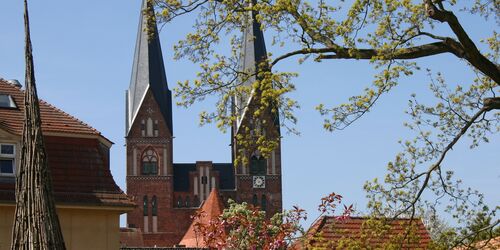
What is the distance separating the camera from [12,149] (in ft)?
63.4

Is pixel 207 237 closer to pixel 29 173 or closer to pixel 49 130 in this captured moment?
pixel 49 130

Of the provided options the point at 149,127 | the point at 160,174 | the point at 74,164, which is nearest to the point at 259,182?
the point at 160,174

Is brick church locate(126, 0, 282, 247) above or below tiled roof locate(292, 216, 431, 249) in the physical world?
above

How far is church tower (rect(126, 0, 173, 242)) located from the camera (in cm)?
8212

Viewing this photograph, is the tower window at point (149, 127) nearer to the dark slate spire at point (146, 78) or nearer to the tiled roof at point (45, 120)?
the dark slate spire at point (146, 78)

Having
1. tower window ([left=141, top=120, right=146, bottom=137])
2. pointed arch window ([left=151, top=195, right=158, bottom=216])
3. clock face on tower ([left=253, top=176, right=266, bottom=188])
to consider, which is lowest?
pointed arch window ([left=151, top=195, right=158, bottom=216])

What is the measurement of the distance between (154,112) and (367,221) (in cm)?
7075

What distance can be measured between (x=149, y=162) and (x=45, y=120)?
63343mm

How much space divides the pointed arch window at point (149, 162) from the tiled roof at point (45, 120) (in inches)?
2425

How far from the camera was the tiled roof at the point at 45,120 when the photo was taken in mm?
19750

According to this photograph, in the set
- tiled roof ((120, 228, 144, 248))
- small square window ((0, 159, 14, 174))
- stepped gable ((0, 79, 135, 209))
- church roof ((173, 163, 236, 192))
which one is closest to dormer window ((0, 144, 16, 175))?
small square window ((0, 159, 14, 174))

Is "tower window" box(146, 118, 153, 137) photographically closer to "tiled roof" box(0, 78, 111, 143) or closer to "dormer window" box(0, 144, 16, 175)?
"tiled roof" box(0, 78, 111, 143)

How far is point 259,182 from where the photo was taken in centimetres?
8394

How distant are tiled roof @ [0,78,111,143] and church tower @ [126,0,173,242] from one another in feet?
199
